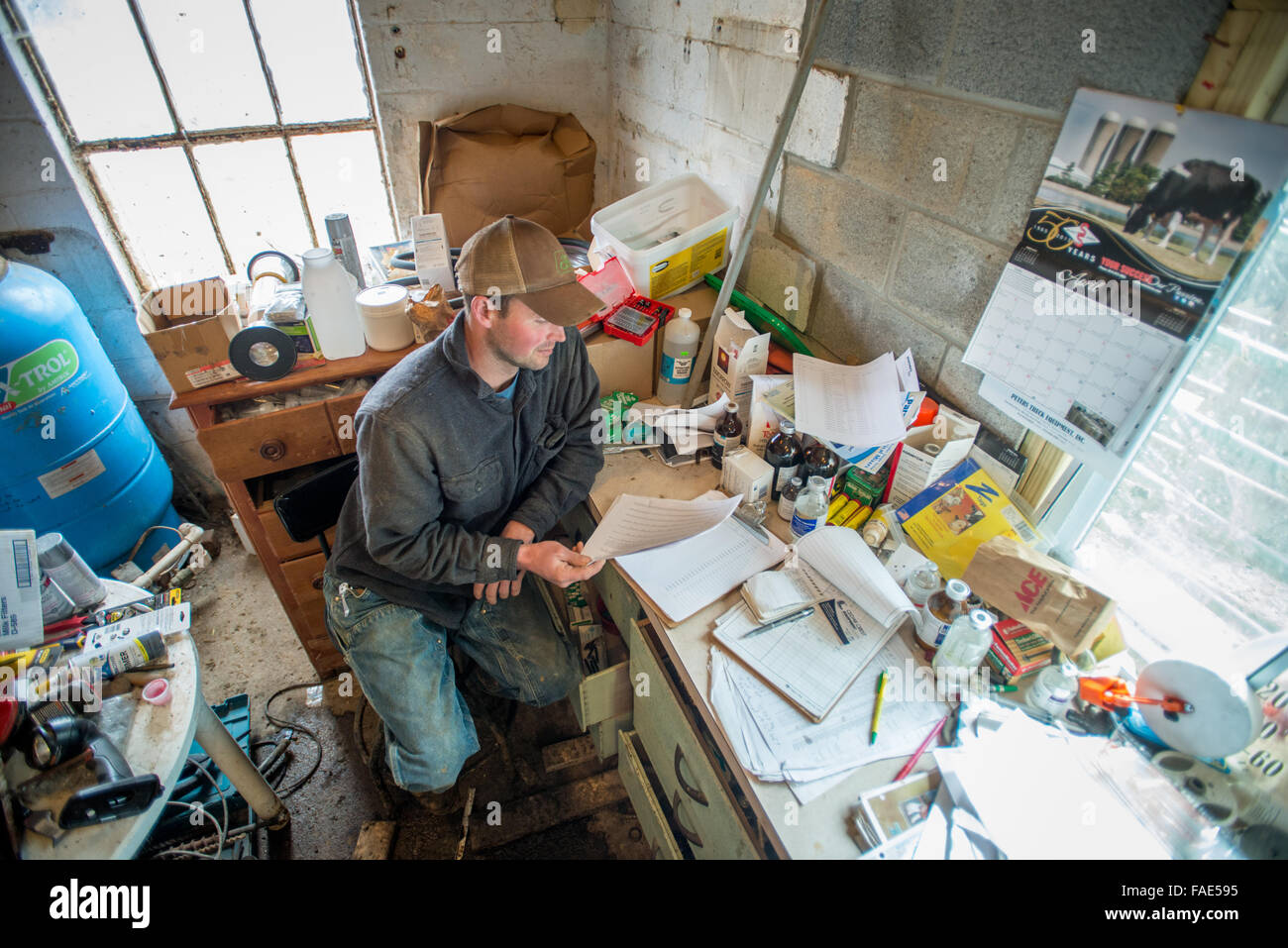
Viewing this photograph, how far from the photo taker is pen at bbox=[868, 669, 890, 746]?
1.00 metres

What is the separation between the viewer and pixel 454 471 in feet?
4.35

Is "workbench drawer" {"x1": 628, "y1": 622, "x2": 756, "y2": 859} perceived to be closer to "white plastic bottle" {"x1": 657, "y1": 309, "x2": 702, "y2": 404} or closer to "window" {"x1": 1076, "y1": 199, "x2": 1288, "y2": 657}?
"white plastic bottle" {"x1": 657, "y1": 309, "x2": 702, "y2": 404}

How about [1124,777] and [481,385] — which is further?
[481,385]

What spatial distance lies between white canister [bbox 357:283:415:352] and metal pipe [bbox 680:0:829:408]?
0.85 meters

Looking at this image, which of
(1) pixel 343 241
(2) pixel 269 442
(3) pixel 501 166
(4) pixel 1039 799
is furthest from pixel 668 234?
(4) pixel 1039 799

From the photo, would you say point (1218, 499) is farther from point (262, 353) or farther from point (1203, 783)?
point (262, 353)

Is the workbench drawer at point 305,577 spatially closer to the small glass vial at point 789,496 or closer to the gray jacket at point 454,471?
the gray jacket at point 454,471

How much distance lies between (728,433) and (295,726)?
5.32ft

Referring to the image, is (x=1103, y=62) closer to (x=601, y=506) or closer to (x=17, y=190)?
(x=601, y=506)

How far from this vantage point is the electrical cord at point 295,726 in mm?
1800

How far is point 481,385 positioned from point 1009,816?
1.16 metres
